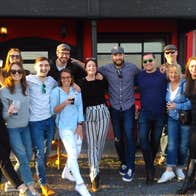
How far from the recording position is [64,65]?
5695 mm

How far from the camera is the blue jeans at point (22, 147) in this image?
4.76 m

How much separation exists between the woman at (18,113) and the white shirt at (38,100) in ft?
0.37

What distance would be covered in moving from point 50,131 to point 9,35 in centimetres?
636

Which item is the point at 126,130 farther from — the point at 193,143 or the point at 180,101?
the point at 193,143

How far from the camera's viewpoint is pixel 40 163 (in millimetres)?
4957

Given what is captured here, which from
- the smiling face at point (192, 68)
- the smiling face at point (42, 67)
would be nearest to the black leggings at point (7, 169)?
the smiling face at point (42, 67)

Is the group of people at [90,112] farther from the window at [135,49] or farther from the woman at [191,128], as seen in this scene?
the window at [135,49]

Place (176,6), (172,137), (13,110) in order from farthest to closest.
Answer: (176,6) → (172,137) → (13,110)

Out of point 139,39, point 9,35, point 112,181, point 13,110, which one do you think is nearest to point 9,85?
point 13,110

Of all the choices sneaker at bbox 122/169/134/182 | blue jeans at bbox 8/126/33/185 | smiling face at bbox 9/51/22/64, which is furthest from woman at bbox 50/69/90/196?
sneaker at bbox 122/169/134/182

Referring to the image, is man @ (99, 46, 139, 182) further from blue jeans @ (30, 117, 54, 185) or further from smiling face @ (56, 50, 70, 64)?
blue jeans @ (30, 117, 54, 185)

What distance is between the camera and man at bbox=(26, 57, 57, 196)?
4922 mm

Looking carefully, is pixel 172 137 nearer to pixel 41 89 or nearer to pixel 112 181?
pixel 112 181

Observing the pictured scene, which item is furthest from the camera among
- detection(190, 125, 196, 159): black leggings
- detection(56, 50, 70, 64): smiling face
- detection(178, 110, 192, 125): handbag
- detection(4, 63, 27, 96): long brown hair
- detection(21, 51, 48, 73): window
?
detection(21, 51, 48, 73): window
